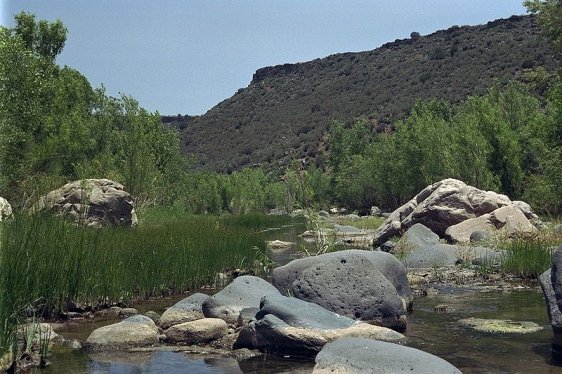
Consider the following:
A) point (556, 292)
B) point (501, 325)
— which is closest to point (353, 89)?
point (501, 325)

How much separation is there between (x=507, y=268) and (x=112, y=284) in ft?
29.6

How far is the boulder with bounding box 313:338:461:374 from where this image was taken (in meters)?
7.53

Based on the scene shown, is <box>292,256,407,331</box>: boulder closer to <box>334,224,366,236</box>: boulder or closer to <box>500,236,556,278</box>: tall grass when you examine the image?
<box>500,236,556,278</box>: tall grass

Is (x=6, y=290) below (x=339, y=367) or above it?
above

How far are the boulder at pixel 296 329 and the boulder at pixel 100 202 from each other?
36.0 ft

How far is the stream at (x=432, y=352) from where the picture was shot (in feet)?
28.5

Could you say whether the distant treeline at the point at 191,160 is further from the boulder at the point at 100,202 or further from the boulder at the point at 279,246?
the boulder at the point at 279,246

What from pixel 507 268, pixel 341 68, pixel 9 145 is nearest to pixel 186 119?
pixel 341 68

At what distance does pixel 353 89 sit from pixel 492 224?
6770 cm

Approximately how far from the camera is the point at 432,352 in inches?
374

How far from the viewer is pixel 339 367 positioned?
25.6 ft

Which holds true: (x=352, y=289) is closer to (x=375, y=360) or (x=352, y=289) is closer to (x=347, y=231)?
(x=375, y=360)

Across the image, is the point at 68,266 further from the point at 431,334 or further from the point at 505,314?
the point at 505,314

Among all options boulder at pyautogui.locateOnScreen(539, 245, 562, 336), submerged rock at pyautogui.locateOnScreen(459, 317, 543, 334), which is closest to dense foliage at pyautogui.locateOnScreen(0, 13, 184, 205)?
submerged rock at pyautogui.locateOnScreen(459, 317, 543, 334)
